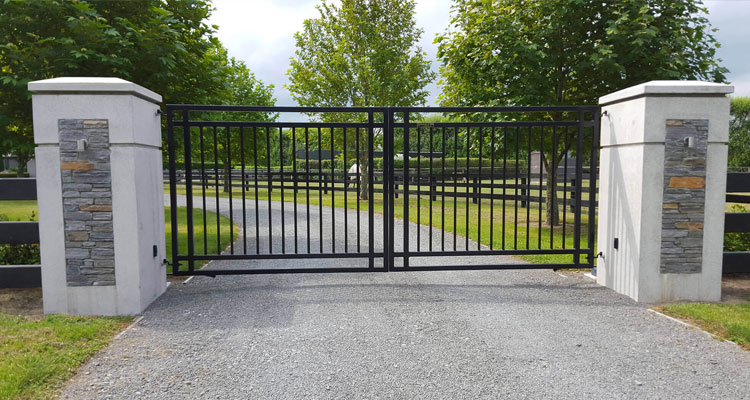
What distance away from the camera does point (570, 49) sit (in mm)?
9016

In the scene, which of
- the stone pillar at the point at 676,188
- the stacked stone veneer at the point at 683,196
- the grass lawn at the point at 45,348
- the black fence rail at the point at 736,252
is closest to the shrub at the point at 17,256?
the grass lawn at the point at 45,348

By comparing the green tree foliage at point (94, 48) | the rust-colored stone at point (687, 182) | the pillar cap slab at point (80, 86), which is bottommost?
the rust-colored stone at point (687, 182)

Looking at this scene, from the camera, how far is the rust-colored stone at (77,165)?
466cm

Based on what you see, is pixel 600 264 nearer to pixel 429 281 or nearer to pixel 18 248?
pixel 429 281

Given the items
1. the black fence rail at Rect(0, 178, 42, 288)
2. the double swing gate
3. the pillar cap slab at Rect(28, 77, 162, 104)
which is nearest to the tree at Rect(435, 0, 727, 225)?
the double swing gate

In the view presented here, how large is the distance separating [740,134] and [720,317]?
44977 mm

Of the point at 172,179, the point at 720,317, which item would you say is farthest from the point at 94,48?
the point at 720,317

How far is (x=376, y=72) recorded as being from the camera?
16844mm

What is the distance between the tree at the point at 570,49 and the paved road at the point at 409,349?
3.88 m

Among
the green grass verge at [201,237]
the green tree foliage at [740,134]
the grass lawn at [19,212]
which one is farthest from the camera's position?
the green tree foliage at [740,134]

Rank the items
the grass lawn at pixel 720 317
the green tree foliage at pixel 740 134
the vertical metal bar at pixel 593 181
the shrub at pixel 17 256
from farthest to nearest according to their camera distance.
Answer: the green tree foliage at pixel 740 134 → the shrub at pixel 17 256 → the vertical metal bar at pixel 593 181 → the grass lawn at pixel 720 317

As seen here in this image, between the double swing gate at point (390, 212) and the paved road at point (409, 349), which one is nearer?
the paved road at point (409, 349)

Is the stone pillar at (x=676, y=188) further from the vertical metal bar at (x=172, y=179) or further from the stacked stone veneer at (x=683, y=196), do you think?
the vertical metal bar at (x=172, y=179)

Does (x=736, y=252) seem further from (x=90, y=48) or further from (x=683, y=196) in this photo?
(x=90, y=48)
